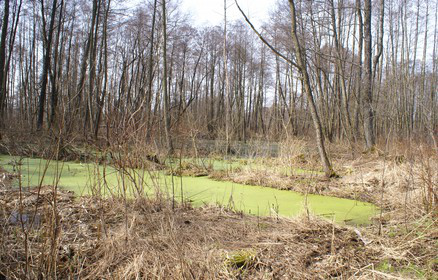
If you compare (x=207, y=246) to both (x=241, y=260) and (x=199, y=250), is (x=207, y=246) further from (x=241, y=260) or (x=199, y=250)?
(x=241, y=260)

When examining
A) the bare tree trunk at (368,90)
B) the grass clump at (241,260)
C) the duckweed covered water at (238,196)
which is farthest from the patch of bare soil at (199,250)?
the bare tree trunk at (368,90)

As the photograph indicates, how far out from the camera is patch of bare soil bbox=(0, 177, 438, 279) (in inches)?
62.1

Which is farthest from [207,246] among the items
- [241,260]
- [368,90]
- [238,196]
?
[368,90]

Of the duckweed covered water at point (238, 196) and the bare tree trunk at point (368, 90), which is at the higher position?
the bare tree trunk at point (368, 90)

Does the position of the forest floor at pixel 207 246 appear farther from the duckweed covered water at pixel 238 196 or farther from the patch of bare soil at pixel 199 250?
the duckweed covered water at pixel 238 196

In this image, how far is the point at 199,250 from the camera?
185 centimetres

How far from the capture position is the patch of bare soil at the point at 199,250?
1.58 m

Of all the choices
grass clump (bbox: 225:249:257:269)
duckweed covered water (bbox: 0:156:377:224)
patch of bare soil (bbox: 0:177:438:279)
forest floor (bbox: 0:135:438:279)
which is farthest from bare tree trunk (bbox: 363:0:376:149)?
grass clump (bbox: 225:249:257:269)

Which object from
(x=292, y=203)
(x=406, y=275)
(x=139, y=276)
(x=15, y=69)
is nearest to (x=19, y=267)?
(x=139, y=276)

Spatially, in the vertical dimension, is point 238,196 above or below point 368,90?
below

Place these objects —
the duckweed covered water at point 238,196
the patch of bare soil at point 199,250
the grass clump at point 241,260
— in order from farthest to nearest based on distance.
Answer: the duckweed covered water at point 238,196 < the grass clump at point 241,260 < the patch of bare soil at point 199,250

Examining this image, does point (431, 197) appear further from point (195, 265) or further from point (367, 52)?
point (367, 52)

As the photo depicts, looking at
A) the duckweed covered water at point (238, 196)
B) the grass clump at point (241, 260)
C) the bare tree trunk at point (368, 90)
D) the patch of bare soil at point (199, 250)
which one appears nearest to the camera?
the patch of bare soil at point (199, 250)

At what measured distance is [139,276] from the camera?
164 cm
